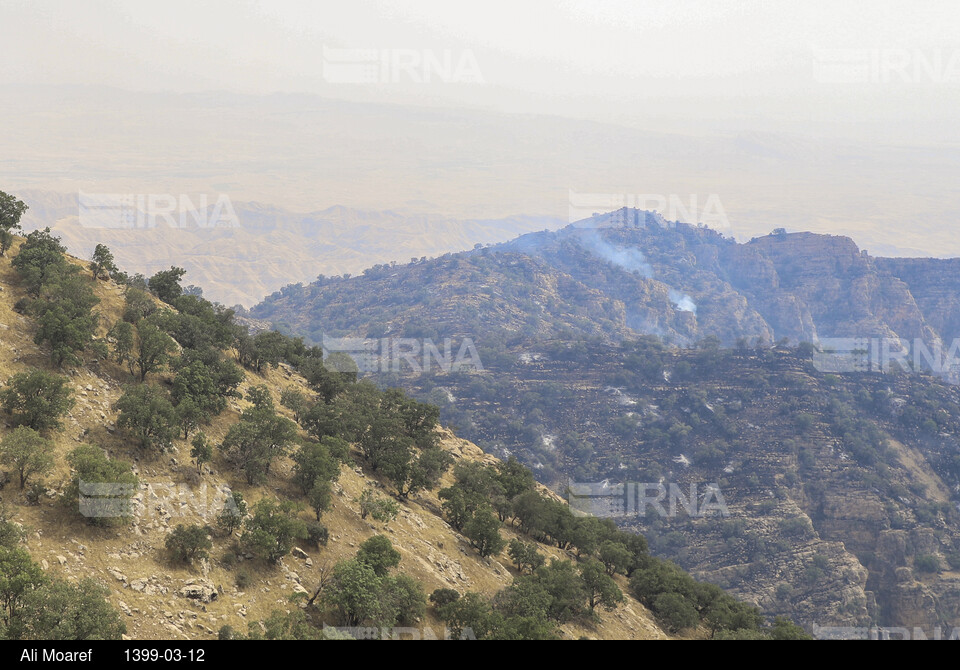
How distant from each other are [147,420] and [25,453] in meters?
7.17

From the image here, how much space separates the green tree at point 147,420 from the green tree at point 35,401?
2998 mm

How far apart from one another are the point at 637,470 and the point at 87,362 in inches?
5170

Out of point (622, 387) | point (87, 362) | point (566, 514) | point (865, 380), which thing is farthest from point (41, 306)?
point (865, 380)

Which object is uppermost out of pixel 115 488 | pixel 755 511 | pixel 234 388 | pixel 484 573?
pixel 234 388

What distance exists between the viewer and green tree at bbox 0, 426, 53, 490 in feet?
84.8

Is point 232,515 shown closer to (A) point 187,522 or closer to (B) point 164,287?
(A) point 187,522

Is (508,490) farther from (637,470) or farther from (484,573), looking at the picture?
(637,470)

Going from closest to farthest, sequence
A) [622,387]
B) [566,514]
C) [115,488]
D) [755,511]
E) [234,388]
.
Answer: [115,488]
[234,388]
[566,514]
[755,511]
[622,387]

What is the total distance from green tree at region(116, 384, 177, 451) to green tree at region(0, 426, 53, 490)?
5.52 metres

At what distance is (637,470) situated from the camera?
145875 mm

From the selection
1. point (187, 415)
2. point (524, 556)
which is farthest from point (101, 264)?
point (524, 556)

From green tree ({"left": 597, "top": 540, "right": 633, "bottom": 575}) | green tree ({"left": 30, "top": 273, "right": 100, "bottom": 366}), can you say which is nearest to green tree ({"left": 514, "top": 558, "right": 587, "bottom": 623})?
green tree ({"left": 597, "top": 540, "right": 633, "bottom": 575})

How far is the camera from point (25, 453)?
85.1ft

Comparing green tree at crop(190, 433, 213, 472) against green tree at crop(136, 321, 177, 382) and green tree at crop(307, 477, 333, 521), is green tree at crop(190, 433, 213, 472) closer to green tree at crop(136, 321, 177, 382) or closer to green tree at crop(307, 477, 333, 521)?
green tree at crop(307, 477, 333, 521)
